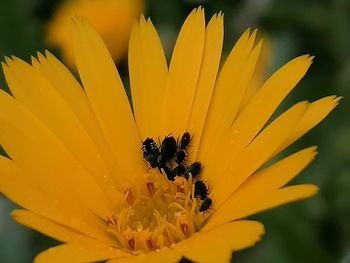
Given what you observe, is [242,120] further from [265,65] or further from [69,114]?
[265,65]

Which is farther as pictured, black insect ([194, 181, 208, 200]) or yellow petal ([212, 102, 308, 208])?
black insect ([194, 181, 208, 200])

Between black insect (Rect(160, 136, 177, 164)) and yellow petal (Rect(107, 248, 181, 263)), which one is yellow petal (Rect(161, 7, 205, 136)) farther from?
yellow petal (Rect(107, 248, 181, 263))

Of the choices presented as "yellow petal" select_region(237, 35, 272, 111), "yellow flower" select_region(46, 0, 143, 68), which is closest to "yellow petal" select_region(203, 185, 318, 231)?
"yellow petal" select_region(237, 35, 272, 111)

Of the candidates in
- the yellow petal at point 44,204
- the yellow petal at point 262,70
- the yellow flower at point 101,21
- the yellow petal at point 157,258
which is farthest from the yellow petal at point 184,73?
the yellow flower at point 101,21

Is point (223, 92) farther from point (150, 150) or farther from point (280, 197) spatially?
point (280, 197)

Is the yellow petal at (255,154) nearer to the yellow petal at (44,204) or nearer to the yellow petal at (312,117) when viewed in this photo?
the yellow petal at (312,117)

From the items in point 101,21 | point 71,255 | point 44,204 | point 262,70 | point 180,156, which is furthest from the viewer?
point 101,21

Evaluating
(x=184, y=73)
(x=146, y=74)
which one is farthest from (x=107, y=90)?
(x=184, y=73)

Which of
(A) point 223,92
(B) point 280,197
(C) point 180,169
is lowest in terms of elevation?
(C) point 180,169
